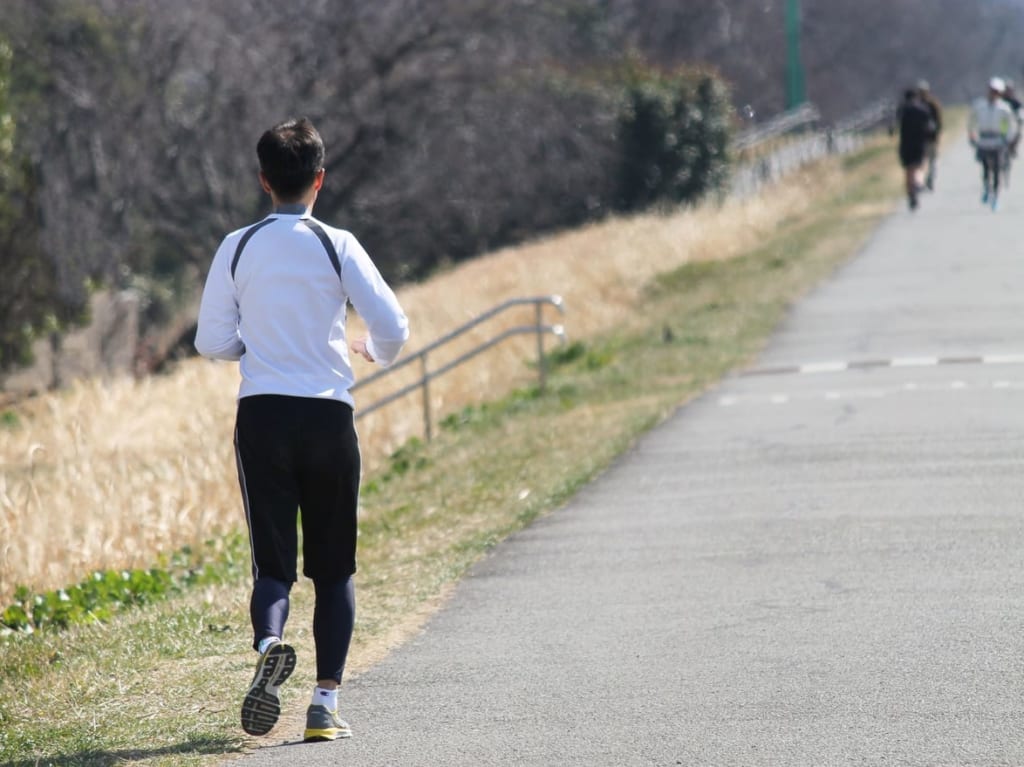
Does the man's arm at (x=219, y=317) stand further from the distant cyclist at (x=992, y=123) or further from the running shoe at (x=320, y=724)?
the distant cyclist at (x=992, y=123)

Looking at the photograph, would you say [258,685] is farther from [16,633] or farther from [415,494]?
[415,494]

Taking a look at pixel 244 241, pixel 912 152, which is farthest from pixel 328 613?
pixel 912 152

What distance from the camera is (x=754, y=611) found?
688 cm

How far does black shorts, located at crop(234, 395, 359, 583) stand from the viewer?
16.8ft

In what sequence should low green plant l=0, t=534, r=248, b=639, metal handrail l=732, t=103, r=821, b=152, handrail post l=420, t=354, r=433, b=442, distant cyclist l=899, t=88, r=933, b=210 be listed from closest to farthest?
1. low green plant l=0, t=534, r=248, b=639
2. handrail post l=420, t=354, r=433, b=442
3. distant cyclist l=899, t=88, r=933, b=210
4. metal handrail l=732, t=103, r=821, b=152

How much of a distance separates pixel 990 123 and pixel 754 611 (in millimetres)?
20231

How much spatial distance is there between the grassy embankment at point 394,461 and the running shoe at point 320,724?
160 millimetres

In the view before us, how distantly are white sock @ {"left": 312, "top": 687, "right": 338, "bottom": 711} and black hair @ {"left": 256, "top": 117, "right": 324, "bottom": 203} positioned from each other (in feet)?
4.93

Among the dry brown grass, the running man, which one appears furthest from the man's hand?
the dry brown grass

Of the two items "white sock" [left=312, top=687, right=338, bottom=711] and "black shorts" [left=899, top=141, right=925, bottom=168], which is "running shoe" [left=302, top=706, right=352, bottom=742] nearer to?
"white sock" [left=312, top=687, right=338, bottom=711]

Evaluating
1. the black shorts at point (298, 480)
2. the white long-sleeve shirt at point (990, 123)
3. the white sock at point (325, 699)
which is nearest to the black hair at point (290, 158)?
the black shorts at point (298, 480)

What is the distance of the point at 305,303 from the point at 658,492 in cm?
525

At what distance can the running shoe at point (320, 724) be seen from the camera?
527 cm

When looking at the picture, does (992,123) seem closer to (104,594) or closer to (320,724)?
(104,594)
